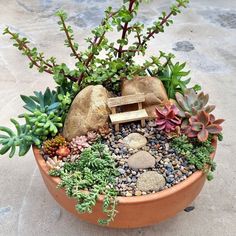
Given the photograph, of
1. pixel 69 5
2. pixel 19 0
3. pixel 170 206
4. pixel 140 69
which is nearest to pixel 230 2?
pixel 69 5

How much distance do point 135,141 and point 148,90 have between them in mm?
196

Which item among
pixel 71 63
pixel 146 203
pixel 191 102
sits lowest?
pixel 71 63

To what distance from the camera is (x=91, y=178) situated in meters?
1.11

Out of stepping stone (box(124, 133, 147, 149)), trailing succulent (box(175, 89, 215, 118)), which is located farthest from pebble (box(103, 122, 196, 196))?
trailing succulent (box(175, 89, 215, 118))

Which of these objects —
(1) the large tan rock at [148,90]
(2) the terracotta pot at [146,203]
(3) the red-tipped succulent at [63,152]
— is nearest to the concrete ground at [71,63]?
(2) the terracotta pot at [146,203]

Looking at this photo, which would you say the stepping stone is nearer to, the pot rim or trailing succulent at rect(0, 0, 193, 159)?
trailing succulent at rect(0, 0, 193, 159)

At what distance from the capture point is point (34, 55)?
1.34 m

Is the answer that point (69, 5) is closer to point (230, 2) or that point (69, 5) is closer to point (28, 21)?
point (28, 21)

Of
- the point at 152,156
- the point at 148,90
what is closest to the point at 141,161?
the point at 152,156

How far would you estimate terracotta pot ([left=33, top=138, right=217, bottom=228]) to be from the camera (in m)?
1.08

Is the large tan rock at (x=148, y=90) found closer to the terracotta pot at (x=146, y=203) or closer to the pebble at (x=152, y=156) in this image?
the pebble at (x=152, y=156)

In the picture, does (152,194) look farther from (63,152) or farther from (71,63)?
(71,63)

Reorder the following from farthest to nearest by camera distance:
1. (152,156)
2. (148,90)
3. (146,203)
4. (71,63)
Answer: (71,63)
(148,90)
(152,156)
(146,203)

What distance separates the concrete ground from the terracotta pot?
0.22 m
